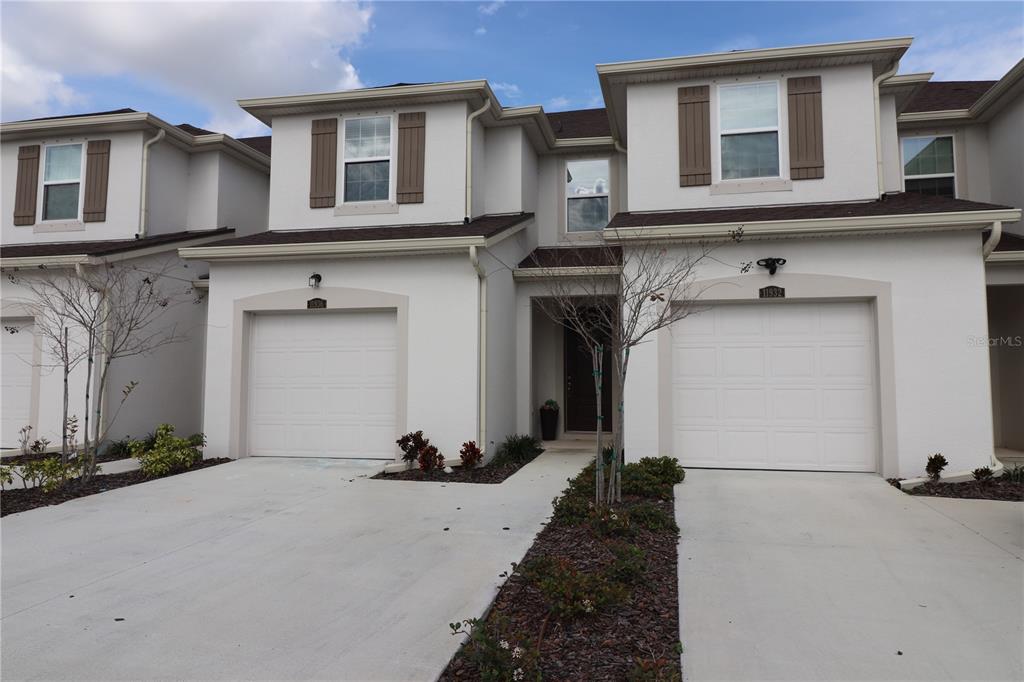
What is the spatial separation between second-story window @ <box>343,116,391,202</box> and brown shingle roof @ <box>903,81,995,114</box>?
9.47m

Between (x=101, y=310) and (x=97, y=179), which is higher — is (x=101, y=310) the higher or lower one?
the lower one

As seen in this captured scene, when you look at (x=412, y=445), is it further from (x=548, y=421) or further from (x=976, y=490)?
(x=976, y=490)

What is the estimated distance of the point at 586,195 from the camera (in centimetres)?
1173

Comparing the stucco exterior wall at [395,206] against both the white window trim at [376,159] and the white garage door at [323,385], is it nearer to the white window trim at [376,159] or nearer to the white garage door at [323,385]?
the white window trim at [376,159]

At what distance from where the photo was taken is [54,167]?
11438 mm

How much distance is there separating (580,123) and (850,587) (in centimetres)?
1082

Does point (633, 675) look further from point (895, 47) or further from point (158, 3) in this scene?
point (158, 3)

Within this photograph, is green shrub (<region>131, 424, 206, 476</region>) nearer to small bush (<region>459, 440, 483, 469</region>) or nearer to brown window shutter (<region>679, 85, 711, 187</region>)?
small bush (<region>459, 440, 483, 469</region>)

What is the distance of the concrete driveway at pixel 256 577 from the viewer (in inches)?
124

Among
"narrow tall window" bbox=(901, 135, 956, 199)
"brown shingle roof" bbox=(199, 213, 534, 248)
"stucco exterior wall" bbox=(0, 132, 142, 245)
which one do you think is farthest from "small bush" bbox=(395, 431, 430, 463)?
"narrow tall window" bbox=(901, 135, 956, 199)

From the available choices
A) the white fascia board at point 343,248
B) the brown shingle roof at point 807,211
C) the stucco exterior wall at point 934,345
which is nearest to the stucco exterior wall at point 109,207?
the white fascia board at point 343,248

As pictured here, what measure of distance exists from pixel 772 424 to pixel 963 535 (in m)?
2.84

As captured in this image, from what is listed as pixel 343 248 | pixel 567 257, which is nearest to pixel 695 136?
pixel 567 257

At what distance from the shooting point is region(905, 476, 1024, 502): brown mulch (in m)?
6.48
